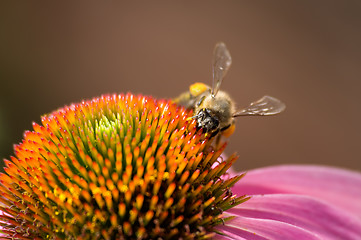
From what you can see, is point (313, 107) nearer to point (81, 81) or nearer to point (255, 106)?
point (81, 81)

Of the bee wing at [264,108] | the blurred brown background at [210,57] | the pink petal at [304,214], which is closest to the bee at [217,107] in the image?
the bee wing at [264,108]

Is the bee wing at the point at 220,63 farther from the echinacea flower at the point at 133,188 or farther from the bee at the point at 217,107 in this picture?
the echinacea flower at the point at 133,188

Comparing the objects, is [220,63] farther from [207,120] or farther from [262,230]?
[262,230]

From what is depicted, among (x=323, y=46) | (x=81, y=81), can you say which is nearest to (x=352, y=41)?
(x=323, y=46)

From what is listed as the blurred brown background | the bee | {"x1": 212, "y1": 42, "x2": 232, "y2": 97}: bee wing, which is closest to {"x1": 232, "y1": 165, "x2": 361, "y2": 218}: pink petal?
the bee

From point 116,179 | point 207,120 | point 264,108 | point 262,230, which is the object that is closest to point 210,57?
point 264,108

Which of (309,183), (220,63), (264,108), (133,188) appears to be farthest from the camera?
(309,183)
